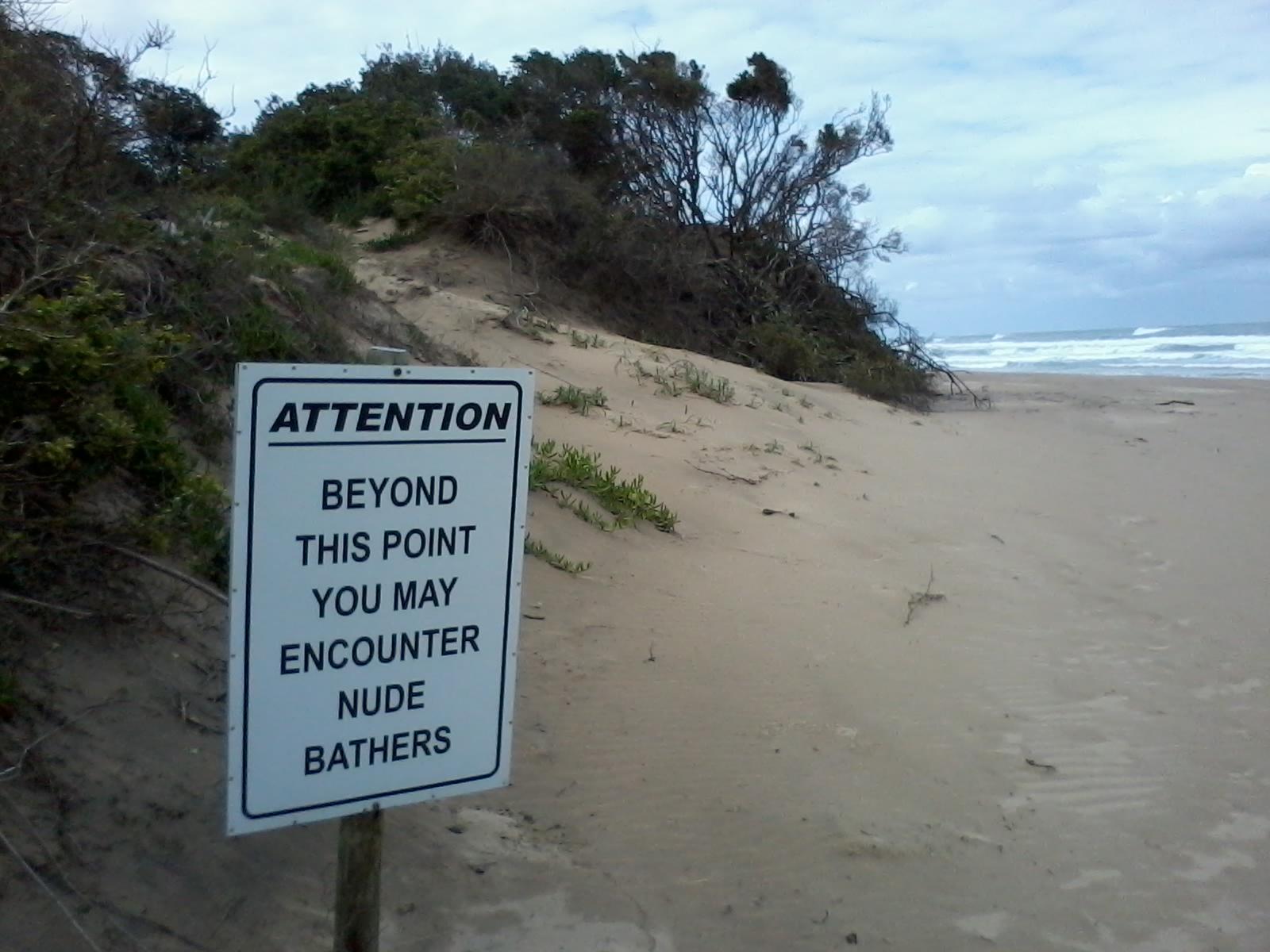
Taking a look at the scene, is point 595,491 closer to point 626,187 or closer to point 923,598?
point 923,598

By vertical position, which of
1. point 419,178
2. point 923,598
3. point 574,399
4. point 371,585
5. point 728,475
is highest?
point 419,178

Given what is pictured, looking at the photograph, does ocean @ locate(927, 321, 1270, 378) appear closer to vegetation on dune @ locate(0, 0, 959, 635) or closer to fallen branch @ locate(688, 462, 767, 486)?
vegetation on dune @ locate(0, 0, 959, 635)

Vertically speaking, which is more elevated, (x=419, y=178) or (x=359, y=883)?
(x=419, y=178)

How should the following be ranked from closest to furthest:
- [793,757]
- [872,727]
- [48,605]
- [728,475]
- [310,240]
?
1. [48,605]
2. [793,757]
3. [872,727]
4. [728,475]
5. [310,240]

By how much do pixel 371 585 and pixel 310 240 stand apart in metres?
13.5

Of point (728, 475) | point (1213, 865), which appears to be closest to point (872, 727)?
point (1213, 865)

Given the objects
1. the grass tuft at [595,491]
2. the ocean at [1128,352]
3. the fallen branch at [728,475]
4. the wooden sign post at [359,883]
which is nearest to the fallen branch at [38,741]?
the wooden sign post at [359,883]

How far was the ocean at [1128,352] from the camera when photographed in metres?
39.9

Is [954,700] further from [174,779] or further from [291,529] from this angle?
[291,529]

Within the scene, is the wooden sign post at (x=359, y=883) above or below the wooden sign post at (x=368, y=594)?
below

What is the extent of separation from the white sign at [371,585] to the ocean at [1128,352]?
19.1 metres

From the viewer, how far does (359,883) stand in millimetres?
2623

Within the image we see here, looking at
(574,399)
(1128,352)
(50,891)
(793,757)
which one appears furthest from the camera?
(1128,352)

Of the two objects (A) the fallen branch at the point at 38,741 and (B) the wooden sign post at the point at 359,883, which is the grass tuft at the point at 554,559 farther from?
(B) the wooden sign post at the point at 359,883
